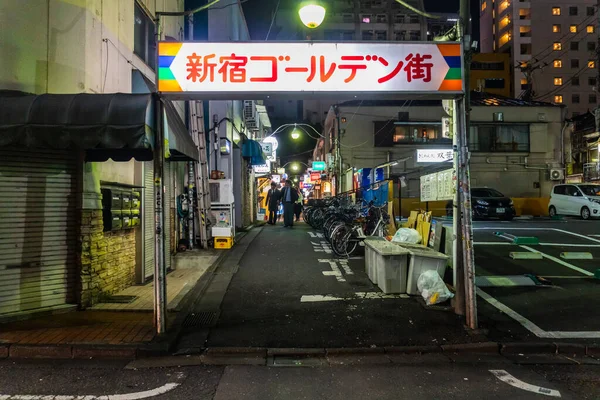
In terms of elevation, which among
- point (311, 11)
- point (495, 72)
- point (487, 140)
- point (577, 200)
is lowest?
point (577, 200)

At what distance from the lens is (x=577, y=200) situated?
Result: 21547mm

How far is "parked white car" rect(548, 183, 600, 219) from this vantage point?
67.9 ft

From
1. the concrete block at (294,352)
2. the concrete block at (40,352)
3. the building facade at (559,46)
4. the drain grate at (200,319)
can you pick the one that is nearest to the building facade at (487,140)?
the drain grate at (200,319)

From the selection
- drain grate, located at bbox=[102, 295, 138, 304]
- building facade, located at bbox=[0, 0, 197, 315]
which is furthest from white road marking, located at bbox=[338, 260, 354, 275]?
drain grate, located at bbox=[102, 295, 138, 304]

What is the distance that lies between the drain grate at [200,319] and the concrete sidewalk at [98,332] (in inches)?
5.1

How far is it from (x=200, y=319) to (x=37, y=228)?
302 centimetres

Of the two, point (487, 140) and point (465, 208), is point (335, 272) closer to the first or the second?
point (465, 208)

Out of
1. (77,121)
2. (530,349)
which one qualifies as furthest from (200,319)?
(530,349)

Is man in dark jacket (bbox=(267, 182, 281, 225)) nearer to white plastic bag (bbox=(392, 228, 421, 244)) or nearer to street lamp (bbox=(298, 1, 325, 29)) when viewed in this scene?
white plastic bag (bbox=(392, 228, 421, 244))

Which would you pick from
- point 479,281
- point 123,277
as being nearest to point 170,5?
point 123,277

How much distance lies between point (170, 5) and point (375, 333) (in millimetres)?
10195

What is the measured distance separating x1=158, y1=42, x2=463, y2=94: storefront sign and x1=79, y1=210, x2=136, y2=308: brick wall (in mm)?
2955

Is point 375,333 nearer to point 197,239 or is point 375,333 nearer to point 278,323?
point 278,323

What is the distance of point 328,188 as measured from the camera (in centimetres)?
4181
